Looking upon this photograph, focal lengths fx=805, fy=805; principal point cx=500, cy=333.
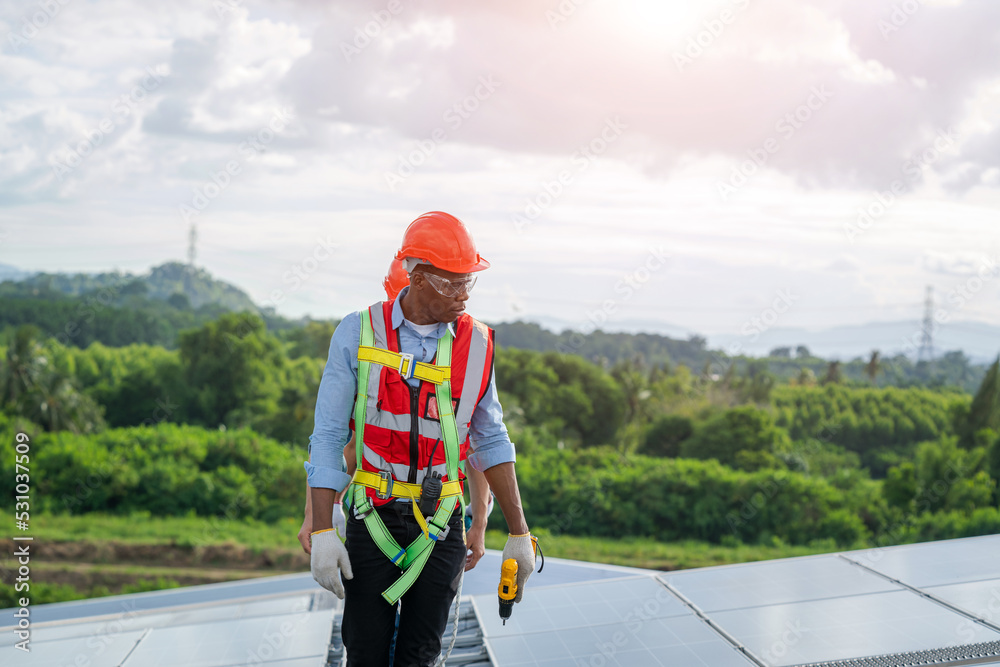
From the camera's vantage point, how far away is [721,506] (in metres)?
24.5

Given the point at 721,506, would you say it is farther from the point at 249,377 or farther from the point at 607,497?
the point at 249,377

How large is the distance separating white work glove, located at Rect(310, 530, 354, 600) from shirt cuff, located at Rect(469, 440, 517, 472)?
0.61 meters

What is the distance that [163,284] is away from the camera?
54875 mm

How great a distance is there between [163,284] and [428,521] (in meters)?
56.8

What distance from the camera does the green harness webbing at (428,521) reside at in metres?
2.94

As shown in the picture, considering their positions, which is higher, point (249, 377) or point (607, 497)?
point (249, 377)

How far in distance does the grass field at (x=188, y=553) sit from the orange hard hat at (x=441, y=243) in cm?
1813

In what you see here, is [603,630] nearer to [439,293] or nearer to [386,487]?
[386,487]

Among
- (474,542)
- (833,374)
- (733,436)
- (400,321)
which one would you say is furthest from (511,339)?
(400,321)

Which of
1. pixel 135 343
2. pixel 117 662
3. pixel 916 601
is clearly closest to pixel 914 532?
pixel 916 601

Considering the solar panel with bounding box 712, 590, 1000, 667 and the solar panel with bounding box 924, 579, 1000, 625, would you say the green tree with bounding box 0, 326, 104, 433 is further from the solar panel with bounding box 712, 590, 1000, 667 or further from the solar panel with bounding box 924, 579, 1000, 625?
the solar panel with bounding box 924, 579, 1000, 625

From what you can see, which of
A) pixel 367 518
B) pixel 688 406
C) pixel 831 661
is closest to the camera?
pixel 367 518

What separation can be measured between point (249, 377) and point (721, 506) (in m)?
20.7

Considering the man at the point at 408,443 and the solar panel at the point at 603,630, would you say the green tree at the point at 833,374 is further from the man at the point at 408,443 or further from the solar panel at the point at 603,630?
the man at the point at 408,443
